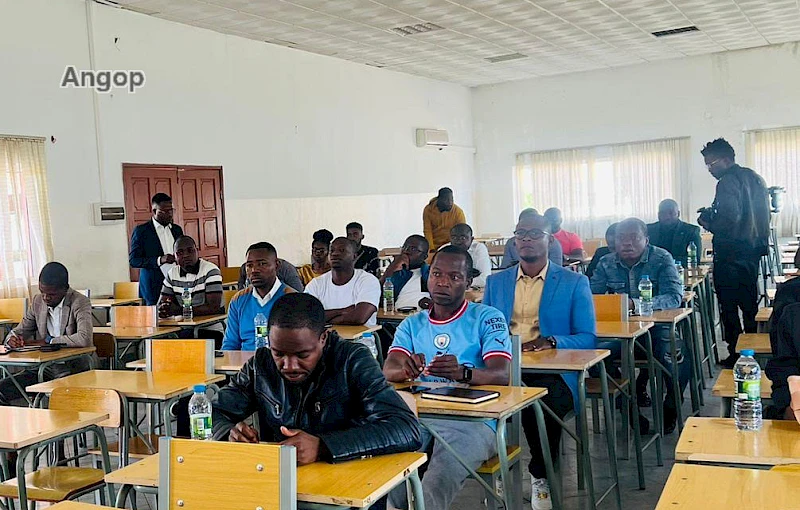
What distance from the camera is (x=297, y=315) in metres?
2.60

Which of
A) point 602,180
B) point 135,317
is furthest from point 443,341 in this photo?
point 602,180

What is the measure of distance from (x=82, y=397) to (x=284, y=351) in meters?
1.35

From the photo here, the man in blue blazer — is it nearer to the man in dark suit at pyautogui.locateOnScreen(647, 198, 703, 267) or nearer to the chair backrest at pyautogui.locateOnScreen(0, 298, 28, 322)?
the man in dark suit at pyautogui.locateOnScreen(647, 198, 703, 267)

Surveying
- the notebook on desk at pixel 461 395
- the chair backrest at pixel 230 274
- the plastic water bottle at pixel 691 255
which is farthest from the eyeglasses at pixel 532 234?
the chair backrest at pixel 230 274

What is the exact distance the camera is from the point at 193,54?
962cm

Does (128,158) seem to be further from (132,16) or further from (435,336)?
(435,336)

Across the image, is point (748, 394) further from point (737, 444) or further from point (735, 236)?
point (735, 236)

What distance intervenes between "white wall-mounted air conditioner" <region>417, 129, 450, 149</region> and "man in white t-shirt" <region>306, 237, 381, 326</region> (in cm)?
876

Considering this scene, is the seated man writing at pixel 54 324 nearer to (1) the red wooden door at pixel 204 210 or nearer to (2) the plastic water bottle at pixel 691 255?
(1) the red wooden door at pixel 204 210

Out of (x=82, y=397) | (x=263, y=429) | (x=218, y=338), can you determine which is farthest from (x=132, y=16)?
(x=263, y=429)

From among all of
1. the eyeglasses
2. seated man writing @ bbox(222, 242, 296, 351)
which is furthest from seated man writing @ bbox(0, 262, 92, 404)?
the eyeglasses

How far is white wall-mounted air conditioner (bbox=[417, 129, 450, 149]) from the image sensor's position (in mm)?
14234

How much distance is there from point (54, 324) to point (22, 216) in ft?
8.77

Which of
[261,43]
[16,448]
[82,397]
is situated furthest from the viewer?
[261,43]
